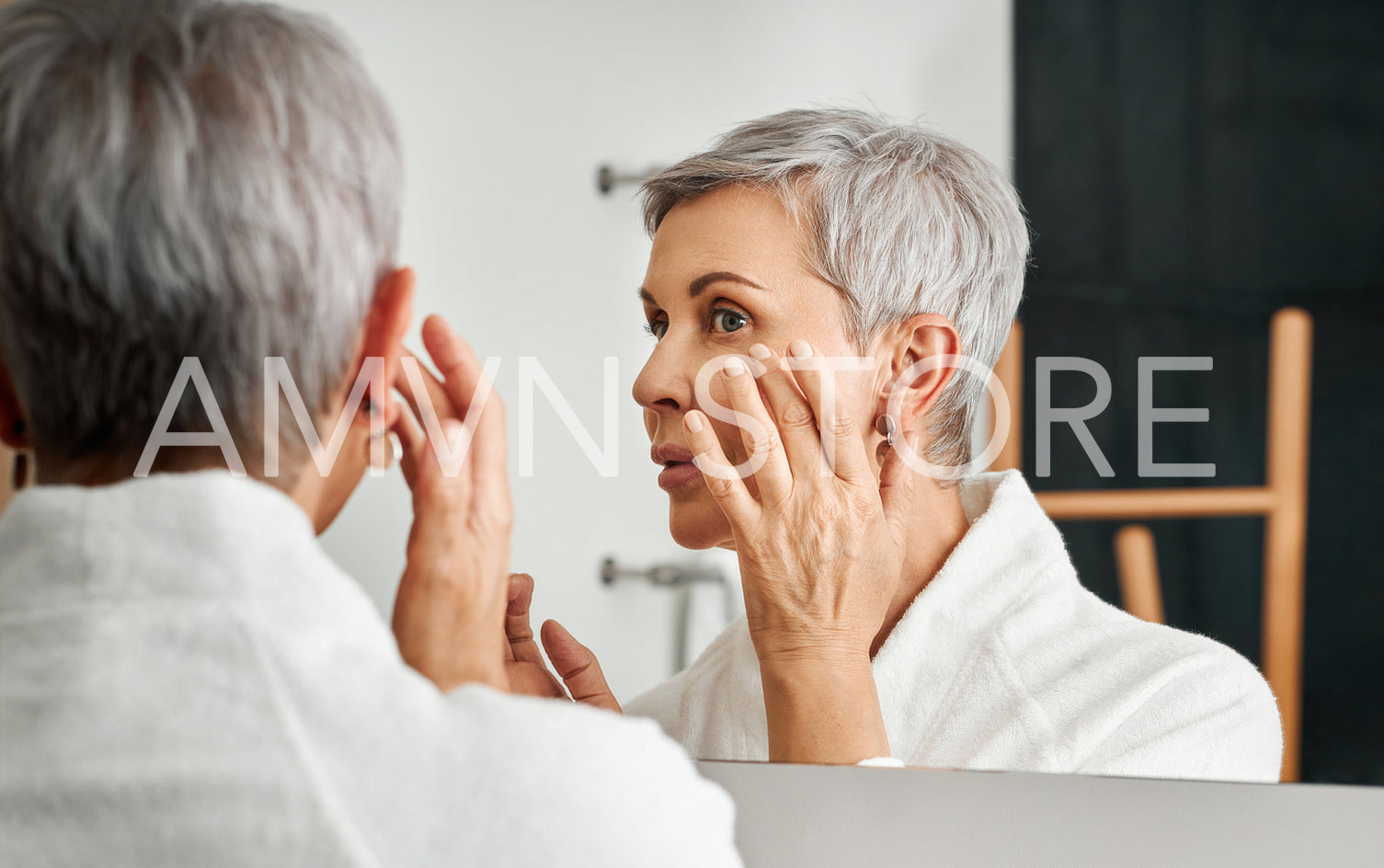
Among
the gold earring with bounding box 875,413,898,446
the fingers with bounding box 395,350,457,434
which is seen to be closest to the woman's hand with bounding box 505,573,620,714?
the fingers with bounding box 395,350,457,434

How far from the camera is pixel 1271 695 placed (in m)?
0.59

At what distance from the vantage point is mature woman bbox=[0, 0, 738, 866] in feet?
1.31

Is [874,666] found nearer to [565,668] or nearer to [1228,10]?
[565,668]

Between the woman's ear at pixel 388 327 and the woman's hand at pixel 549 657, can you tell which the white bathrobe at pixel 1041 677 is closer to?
the woman's hand at pixel 549 657

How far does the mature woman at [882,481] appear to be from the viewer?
1.94 feet

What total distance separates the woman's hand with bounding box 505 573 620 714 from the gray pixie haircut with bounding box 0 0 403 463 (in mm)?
188

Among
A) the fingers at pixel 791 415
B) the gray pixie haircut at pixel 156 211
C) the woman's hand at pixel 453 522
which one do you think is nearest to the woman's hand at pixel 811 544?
the fingers at pixel 791 415

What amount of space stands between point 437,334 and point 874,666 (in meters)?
0.32

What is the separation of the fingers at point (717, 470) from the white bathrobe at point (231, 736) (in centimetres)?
21

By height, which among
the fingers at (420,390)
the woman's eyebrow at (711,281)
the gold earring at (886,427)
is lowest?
the gold earring at (886,427)

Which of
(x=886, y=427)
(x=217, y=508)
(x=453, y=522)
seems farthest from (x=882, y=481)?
(x=217, y=508)

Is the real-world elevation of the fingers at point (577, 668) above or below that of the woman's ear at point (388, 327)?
below

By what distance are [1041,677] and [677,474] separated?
0.24 metres

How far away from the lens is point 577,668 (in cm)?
63
